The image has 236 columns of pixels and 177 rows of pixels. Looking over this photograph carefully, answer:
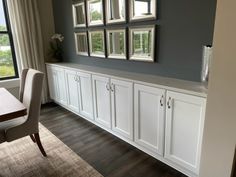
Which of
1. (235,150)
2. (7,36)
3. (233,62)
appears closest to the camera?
(233,62)

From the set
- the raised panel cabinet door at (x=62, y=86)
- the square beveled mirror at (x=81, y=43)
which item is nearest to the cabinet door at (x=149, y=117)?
the square beveled mirror at (x=81, y=43)

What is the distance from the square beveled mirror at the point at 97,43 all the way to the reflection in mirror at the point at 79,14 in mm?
325

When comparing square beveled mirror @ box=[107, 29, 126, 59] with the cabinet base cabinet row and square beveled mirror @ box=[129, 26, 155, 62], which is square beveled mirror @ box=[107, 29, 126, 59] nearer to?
square beveled mirror @ box=[129, 26, 155, 62]

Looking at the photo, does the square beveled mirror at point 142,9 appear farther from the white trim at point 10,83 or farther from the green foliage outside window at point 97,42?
the white trim at point 10,83

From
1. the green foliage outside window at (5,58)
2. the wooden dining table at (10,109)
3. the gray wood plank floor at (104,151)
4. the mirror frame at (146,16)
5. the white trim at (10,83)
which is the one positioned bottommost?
the gray wood plank floor at (104,151)

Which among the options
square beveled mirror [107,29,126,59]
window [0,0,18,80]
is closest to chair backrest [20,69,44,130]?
Result: square beveled mirror [107,29,126,59]

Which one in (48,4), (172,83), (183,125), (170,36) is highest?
(48,4)

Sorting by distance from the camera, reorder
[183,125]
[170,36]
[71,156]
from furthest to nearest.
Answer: [71,156] → [170,36] → [183,125]

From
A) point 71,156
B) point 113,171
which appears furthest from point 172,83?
point 71,156

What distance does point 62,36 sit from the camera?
3.75 m

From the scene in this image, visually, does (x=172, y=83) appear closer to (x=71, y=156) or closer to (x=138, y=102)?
(x=138, y=102)

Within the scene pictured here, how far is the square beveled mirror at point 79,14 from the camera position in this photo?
10.1ft

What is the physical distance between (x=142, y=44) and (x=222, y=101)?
4.33 feet

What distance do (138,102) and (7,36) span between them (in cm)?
290
